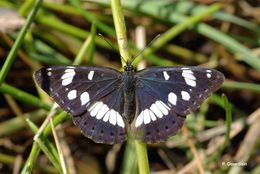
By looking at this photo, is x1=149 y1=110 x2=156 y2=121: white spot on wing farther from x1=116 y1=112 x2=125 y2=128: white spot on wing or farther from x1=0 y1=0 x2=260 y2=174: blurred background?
x1=0 y1=0 x2=260 y2=174: blurred background

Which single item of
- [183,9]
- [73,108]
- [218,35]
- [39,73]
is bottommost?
[73,108]

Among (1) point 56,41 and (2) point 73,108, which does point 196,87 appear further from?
(1) point 56,41

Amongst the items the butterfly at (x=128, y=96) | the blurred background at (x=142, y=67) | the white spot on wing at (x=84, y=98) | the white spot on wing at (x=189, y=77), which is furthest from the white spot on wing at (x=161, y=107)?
the blurred background at (x=142, y=67)

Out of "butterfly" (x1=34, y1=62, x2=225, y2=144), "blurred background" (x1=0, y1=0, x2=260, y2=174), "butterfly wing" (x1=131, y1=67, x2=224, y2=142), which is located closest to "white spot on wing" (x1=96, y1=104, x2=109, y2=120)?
"butterfly" (x1=34, y1=62, x2=225, y2=144)

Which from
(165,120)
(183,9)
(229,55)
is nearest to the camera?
(165,120)

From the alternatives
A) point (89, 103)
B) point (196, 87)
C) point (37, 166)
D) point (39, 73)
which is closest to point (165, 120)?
point (196, 87)

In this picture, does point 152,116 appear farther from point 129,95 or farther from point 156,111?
point 129,95

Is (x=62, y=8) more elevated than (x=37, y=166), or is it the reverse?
(x=62, y=8)
